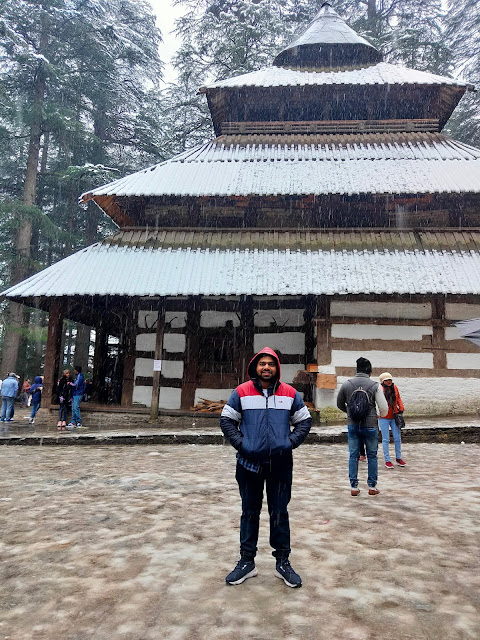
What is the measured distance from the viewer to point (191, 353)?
14.8 m

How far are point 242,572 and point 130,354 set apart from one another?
12274mm

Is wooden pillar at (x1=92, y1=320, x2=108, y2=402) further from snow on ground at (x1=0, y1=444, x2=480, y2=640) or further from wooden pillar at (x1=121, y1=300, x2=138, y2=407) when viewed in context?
snow on ground at (x1=0, y1=444, x2=480, y2=640)

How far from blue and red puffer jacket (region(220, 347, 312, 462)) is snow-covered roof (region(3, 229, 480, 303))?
8712mm

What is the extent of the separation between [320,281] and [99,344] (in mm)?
8857

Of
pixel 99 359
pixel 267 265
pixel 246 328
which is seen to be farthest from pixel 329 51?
pixel 99 359

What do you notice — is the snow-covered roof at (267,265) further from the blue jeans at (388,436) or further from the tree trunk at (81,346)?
the tree trunk at (81,346)

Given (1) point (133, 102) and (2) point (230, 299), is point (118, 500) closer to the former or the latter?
(2) point (230, 299)

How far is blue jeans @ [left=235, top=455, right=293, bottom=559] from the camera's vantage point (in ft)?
11.1

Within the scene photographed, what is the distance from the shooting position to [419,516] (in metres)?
4.69

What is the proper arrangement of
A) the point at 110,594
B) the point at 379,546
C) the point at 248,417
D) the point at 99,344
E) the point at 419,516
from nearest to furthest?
the point at 110,594 → the point at 248,417 → the point at 379,546 → the point at 419,516 → the point at 99,344

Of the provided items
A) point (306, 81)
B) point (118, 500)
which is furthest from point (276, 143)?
point (118, 500)

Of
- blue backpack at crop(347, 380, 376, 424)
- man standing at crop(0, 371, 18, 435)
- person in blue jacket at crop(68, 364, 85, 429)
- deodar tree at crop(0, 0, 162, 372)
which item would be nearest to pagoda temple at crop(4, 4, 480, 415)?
person in blue jacket at crop(68, 364, 85, 429)

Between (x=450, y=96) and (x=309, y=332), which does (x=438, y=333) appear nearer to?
(x=309, y=332)

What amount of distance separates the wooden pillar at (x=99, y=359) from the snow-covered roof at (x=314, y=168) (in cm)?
492
